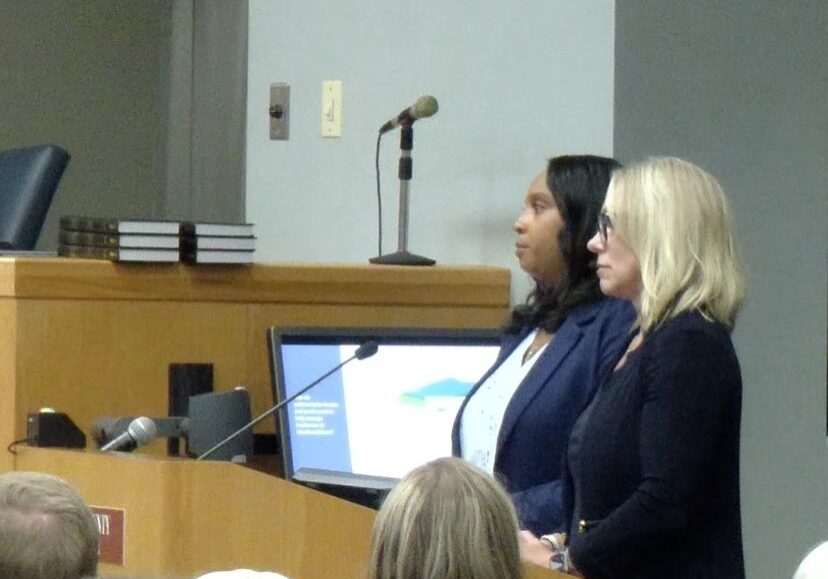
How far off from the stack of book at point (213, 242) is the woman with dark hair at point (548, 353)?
66 cm

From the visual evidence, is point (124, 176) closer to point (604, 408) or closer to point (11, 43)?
point (11, 43)

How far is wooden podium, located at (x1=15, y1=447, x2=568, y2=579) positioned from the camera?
2361 millimetres

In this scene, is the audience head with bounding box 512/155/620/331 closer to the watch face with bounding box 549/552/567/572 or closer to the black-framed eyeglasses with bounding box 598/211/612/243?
the black-framed eyeglasses with bounding box 598/211/612/243

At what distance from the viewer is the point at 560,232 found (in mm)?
3166

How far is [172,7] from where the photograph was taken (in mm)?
6062

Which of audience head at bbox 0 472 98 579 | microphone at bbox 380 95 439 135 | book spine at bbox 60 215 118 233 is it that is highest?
microphone at bbox 380 95 439 135

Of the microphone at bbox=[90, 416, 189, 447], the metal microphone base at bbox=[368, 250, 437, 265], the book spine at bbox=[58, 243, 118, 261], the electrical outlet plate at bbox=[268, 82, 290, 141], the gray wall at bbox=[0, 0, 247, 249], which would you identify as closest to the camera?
the microphone at bbox=[90, 416, 189, 447]

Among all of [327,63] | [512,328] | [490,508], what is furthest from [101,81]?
[490,508]


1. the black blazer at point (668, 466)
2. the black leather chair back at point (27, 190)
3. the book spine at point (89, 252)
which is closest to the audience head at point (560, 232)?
the black blazer at point (668, 466)

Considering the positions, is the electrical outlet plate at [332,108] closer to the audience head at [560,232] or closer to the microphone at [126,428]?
the audience head at [560,232]

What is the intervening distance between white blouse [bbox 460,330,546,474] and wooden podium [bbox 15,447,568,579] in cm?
69

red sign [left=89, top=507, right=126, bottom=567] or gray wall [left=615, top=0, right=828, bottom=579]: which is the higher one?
gray wall [left=615, top=0, right=828, bottom=579]

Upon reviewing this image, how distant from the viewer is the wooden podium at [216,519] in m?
2.36

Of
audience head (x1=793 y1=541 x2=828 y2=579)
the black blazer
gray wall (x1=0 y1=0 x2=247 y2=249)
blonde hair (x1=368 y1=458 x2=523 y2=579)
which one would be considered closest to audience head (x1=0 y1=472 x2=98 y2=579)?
blonde hair (x1=368 y1=458 x2=523 y2=579)
